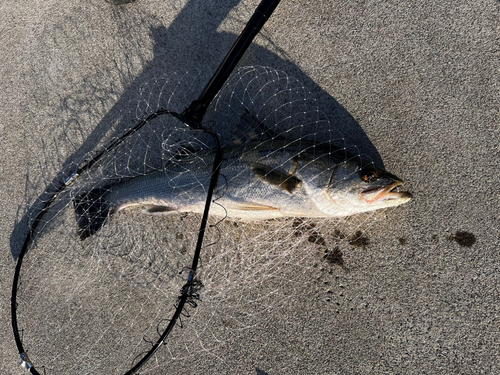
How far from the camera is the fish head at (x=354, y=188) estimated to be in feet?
9.14

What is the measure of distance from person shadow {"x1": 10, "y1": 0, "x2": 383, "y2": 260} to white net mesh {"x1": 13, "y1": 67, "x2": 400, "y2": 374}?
0.17ft

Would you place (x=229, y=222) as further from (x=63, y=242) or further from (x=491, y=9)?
(x=491, y=9)

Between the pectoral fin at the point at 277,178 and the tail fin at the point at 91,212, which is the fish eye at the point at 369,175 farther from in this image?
the tail fin at the point at 91,212

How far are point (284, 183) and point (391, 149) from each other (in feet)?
4.95

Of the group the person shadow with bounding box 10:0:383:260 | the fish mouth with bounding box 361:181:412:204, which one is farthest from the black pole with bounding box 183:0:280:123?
the fish mouth with bounding box 361:181:412:204

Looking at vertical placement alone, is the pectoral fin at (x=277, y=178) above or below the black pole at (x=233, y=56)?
below

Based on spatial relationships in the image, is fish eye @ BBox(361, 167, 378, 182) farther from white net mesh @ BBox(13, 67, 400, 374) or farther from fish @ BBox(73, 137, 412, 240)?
white net mesh @ BBox(13, 67, 400, 374)

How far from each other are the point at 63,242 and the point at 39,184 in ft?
2.73

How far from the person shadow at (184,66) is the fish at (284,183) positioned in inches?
33.4

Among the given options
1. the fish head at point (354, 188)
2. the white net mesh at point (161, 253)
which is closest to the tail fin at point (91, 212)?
the white net mesh at point (161, 253)

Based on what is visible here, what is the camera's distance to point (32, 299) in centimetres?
363

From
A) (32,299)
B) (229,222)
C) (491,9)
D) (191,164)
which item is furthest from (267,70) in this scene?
(32,299)

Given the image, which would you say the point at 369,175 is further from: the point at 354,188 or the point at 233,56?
the point at 233,56

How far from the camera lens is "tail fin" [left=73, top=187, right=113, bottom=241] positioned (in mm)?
3441
